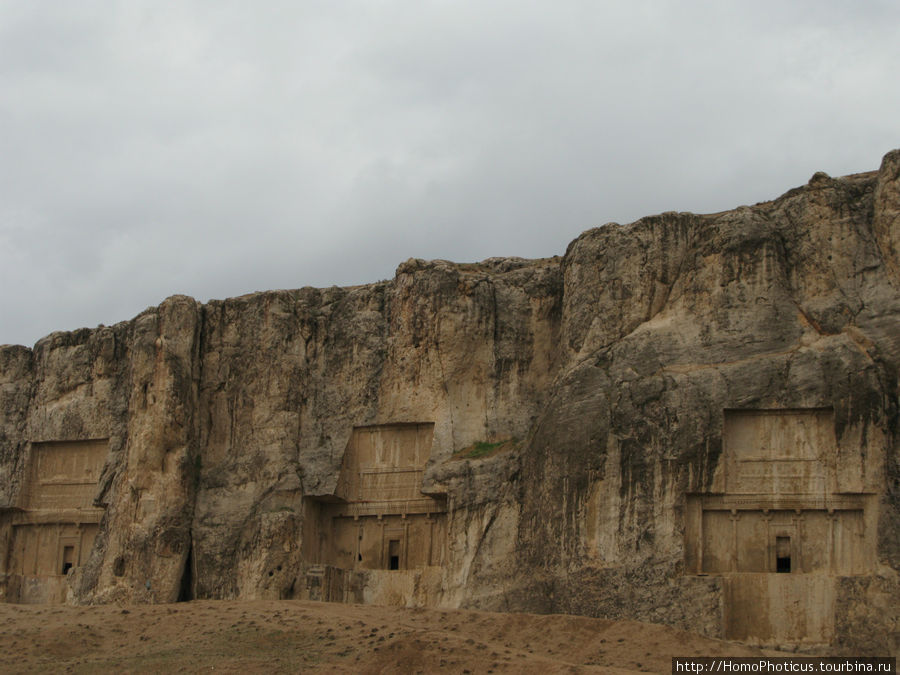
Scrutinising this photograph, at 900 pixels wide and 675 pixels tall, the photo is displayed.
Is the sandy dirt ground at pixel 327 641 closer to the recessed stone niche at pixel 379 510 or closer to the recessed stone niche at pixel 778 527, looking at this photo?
the recessed stone niche at pixel 778 527

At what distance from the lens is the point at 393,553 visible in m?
32.3

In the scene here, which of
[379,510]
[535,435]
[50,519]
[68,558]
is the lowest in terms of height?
[68,558]

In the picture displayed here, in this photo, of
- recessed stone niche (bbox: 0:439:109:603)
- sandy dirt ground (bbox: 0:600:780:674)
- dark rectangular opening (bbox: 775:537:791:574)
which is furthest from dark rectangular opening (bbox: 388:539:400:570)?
dark rectangular opening (bbox: 775:537:791:574)

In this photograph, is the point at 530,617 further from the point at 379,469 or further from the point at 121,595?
the point at 121,595

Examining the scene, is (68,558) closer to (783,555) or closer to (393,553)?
(393,553)

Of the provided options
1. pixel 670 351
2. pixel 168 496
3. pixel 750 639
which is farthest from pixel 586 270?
pixel 168 496

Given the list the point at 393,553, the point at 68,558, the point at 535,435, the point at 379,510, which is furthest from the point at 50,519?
the point at 535,435

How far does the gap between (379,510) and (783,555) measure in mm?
10254

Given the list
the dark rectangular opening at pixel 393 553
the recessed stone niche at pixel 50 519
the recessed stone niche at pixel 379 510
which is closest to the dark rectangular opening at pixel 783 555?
the recessed stone niche at pixel 379 510

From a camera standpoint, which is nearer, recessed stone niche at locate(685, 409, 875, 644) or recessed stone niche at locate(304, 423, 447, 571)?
recessed stone niche at locate(685, 409, 875, 644)

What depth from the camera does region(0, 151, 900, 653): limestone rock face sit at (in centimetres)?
2709

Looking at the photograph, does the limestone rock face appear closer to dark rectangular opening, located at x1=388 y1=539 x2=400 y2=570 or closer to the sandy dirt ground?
dark rectangular opening, located at x1=388 y1=539 x2=400 y2=570

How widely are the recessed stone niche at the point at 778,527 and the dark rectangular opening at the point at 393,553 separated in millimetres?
7955

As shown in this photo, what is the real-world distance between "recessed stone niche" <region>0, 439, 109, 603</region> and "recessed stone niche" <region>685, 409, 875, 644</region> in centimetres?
1733
